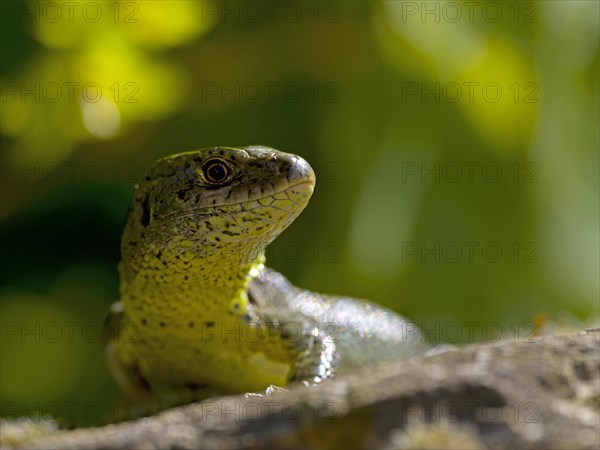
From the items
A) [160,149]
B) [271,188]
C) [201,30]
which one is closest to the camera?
[271,188]

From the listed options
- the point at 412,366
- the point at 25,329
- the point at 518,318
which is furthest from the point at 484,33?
the point at 412,366

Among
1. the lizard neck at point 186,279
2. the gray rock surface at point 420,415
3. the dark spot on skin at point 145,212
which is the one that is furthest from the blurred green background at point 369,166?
the gray rock surface at point 420,415

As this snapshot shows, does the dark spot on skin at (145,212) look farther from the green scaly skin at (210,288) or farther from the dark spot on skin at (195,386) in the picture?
the dark spot on skin at (195,386)

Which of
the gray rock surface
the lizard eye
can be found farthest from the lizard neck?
the gray rock surface

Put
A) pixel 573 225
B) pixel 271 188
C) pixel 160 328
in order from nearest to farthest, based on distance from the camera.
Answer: pixel 271 188
pixel 160 328
pixel 573 225

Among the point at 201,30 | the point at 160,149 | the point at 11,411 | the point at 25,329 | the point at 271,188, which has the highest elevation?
the point at 201,30

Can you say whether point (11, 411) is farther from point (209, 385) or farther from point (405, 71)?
point (405, 71)

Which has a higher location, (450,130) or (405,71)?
(405,71)

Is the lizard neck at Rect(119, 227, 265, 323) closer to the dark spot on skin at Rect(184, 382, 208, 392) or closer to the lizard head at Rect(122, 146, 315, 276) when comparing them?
the lizard head at Rect(122, 146, 315, 276)
